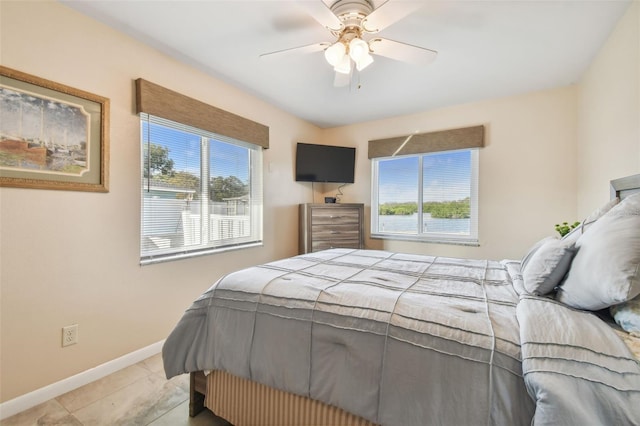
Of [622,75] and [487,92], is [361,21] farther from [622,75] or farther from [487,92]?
[487,92]

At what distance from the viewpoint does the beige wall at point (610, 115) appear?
1.76 meters

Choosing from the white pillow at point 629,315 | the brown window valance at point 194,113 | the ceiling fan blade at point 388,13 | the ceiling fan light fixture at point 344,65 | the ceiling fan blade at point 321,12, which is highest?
the ceiling fan blade at point 321,12

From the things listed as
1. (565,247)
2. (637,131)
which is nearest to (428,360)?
(565,247)

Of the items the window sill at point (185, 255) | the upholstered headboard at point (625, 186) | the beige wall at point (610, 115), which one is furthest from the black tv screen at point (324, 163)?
the upholstered headboard at point (625, 186)

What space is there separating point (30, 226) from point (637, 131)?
12.3ft

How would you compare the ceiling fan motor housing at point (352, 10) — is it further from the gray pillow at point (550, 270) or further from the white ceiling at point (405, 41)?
the gray pillow at point (550, 270)

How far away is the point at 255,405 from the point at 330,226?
8.36 feet

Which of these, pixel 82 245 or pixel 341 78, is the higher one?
pixel 341 78

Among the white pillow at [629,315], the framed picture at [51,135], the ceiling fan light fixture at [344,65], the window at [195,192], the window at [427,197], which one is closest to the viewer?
the white pillow at [629,315]

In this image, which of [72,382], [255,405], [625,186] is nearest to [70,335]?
[72,382]

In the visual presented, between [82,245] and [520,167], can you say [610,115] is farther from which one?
[82,245]

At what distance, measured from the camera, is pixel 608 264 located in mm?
949

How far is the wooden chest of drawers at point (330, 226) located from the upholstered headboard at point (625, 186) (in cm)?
242

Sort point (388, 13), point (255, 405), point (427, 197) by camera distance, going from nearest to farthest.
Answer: point (255, 405) → point (388, 13) → point (427, 197)
